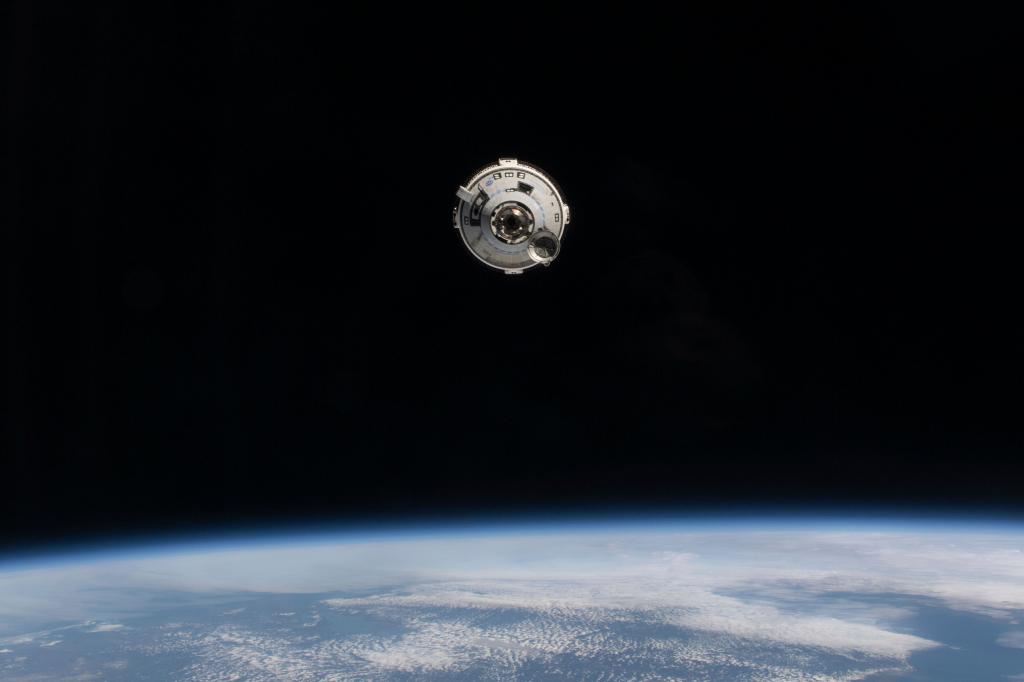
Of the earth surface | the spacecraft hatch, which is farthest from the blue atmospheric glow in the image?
the spacecraft hatch

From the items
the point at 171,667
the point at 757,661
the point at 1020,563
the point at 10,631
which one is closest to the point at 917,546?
the point at 1020,563

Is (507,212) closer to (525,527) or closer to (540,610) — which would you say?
(540,610)

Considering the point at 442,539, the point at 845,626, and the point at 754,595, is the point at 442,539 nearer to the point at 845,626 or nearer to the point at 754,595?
the point at 754,595

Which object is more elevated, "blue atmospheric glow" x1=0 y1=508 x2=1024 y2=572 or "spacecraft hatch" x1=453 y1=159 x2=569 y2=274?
"spacecraft hatch" x1=453 y1=159 x2=569 y2=274

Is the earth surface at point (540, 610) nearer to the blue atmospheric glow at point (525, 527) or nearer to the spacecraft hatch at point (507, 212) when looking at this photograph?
the blue atmospheric glow at point (525, 527)

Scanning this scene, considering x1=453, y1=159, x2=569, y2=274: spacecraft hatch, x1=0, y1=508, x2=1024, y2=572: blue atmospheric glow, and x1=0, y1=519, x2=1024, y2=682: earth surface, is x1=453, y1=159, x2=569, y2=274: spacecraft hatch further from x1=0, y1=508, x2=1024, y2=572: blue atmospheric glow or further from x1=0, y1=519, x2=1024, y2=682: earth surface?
x1=0, y1=508, x2=1024, y2=572: blue atmospheric glow

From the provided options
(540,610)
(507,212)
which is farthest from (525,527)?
(507,212)
